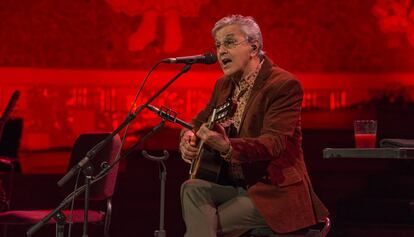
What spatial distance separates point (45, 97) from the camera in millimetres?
6492

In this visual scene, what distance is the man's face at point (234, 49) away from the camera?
3.05 m

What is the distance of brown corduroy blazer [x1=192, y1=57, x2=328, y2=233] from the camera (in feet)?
9.18

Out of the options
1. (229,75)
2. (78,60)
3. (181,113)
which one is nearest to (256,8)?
(181,113)

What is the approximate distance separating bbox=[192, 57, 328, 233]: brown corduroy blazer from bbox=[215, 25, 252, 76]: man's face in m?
0.10

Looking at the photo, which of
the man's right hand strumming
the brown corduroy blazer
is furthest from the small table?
the man's right hand strumming

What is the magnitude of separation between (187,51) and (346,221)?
2.38m


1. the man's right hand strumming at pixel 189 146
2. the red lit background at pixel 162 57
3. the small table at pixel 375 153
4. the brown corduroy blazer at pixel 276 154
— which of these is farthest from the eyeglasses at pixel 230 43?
the red lit background at pixel 162 57

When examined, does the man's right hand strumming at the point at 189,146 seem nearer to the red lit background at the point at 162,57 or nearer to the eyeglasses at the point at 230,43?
the eyeglasses at the point at 230,43

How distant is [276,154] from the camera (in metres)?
2.81

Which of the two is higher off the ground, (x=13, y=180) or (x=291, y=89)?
(x=291, y=89)

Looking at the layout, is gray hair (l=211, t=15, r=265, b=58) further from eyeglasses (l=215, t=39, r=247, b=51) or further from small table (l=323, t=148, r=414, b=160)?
small table (l=323, t=148, r=414, b=160)

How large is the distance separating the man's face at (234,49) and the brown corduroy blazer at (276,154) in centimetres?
10

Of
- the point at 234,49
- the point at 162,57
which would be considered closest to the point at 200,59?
the point at 234,49

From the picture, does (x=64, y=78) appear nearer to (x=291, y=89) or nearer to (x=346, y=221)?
(x=346, y=221)
